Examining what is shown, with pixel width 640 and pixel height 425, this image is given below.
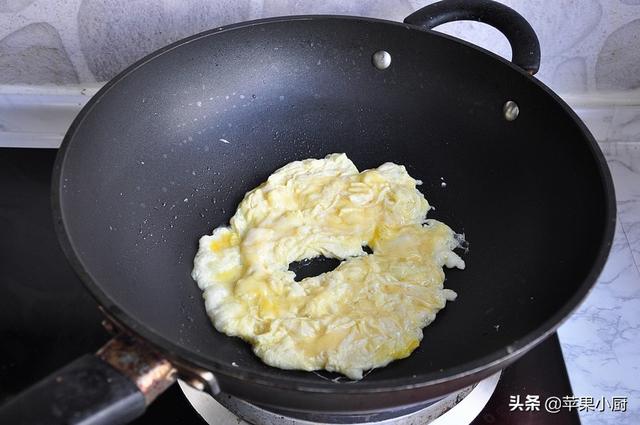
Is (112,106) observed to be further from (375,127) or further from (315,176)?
(375,127)

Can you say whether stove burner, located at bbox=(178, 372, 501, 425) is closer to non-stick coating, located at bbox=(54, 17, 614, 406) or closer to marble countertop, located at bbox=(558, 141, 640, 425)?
non-stick coating, located at bbox=(54, 17, 614, 406)

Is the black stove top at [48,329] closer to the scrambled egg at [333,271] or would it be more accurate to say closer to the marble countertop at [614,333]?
the marble countertop at [614,333]

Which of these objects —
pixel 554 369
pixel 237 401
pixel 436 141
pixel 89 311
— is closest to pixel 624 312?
pixel 554 369

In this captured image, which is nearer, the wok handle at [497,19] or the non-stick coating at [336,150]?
the non-stick coating at [336,150]

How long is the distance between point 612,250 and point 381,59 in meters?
0.64

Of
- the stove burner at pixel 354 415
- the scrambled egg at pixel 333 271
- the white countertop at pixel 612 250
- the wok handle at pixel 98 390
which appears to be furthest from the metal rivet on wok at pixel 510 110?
the wok handle at pixel 98 390

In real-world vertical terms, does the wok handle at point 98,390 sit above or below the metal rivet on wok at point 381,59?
below

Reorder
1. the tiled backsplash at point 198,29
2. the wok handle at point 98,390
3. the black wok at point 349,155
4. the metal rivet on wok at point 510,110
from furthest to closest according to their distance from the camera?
the tiled backsplash at point 198,29, the metal rivet on wok at point 510,110, the black wok at point 349,155, the wok handle at point 98,390

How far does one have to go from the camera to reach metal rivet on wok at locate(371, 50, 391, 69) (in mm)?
1328

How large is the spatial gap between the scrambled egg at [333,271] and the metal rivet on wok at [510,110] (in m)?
0.24

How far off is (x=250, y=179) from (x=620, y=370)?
32.4 inches

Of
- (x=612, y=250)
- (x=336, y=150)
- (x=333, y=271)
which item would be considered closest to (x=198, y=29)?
(x=336, y=150)

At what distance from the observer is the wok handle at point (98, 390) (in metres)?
0.70

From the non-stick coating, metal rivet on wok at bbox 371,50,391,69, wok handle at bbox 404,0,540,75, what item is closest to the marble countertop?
the non-stick coating
